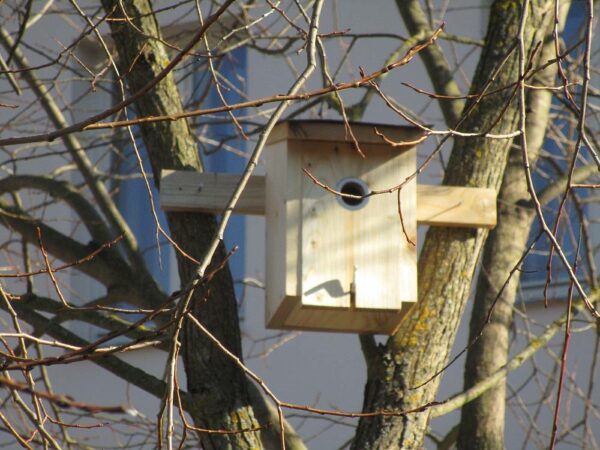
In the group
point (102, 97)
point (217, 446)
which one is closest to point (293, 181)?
point (217, 446)

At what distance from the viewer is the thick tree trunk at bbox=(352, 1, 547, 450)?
328 cm

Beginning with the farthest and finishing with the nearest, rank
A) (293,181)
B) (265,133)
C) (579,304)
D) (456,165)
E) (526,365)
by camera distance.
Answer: (526,365) < (579,304) < (456,165) < (293,181) < (265,133)

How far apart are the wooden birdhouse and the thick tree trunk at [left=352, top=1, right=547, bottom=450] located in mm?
102

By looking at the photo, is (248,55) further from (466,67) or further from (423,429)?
(423,429)

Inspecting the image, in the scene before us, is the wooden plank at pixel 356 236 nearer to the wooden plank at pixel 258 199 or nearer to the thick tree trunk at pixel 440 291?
the wooden plank at pixel 258 199

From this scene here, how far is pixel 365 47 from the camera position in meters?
6.89

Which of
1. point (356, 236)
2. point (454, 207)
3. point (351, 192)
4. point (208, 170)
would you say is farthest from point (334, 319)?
point (208, 170)

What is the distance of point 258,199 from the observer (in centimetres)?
339

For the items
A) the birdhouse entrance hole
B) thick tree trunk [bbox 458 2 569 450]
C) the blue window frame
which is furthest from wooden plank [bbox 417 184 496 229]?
the blue window frame

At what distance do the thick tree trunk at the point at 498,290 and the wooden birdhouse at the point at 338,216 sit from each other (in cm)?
79

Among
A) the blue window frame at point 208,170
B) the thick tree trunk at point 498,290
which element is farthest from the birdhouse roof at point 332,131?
the blue window frame at point 208,170

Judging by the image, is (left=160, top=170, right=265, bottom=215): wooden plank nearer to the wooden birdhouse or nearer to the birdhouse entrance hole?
the wooden birdhouse

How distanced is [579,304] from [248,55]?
146 inches

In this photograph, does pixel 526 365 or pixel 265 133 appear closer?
pixel 265 133
